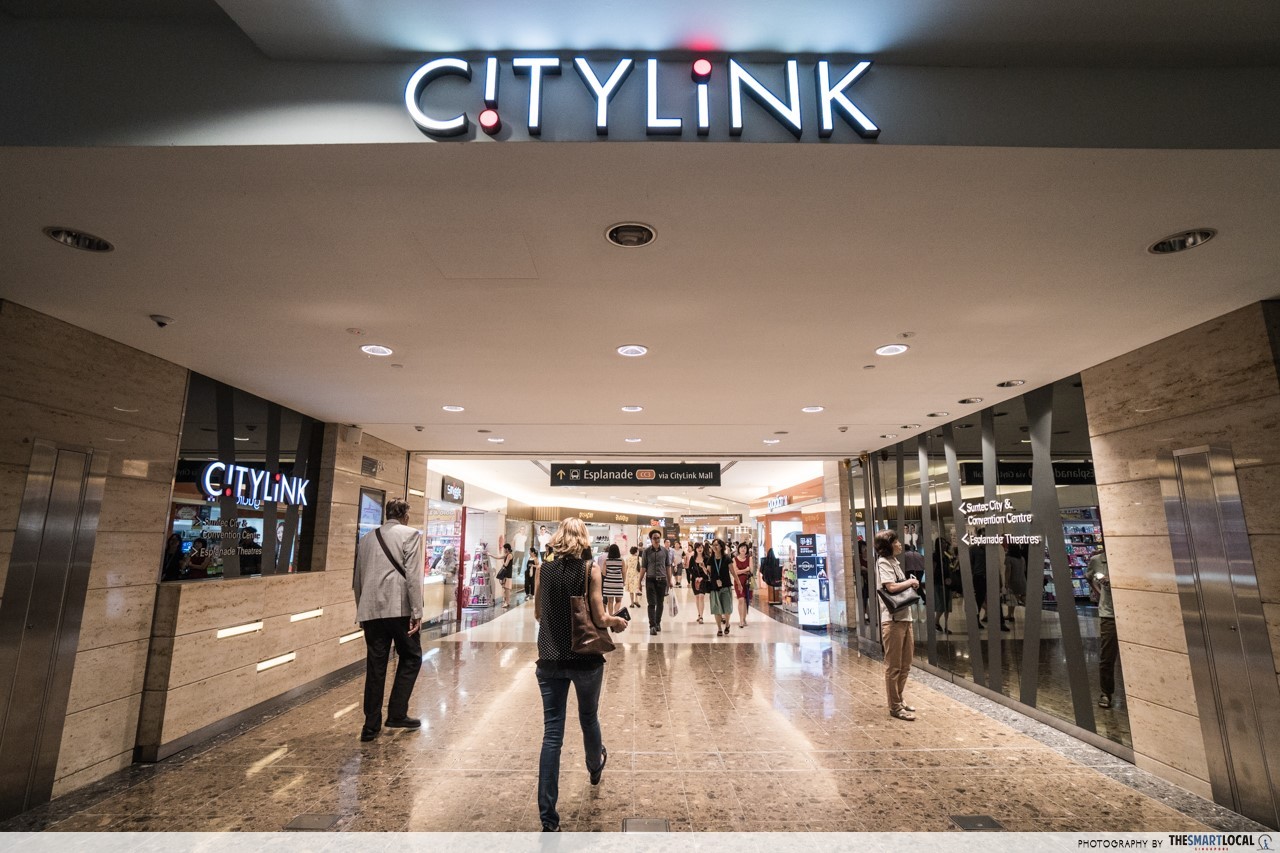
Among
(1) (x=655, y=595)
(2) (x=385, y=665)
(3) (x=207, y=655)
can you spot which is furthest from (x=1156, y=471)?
(3) (x=207, y=655)

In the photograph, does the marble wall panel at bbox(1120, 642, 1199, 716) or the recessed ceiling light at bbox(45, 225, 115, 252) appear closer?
the recessed ceiling light at bbox(45, 225, 115, 252)

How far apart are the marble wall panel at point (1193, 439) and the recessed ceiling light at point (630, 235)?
12.5 feet

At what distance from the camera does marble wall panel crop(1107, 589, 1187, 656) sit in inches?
165

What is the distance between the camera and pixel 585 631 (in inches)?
136

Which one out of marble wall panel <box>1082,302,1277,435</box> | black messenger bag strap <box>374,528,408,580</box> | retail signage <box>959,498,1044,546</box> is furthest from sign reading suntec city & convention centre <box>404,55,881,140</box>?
retail signage <box>959,498,1044,546</box>

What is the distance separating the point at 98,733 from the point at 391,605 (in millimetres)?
2053

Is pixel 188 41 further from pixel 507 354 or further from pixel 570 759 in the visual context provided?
pixel 570 759

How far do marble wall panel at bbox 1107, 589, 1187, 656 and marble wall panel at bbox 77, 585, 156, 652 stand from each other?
300 inches

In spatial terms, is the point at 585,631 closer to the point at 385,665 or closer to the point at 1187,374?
the point at 385,665

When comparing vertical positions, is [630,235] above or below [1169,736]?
above

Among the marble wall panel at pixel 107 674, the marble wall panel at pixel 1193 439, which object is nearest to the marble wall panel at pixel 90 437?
the marble wall panel at pixel 107 674

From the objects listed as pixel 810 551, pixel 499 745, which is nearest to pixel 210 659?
pixel 499 745

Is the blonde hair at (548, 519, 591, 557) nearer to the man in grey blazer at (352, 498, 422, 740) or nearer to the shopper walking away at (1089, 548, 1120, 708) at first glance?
the man in grey blazer at (352, 498, 422, 740)

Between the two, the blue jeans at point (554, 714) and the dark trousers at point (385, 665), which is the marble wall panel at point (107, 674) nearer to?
the dark trousers at point (385, 665)
